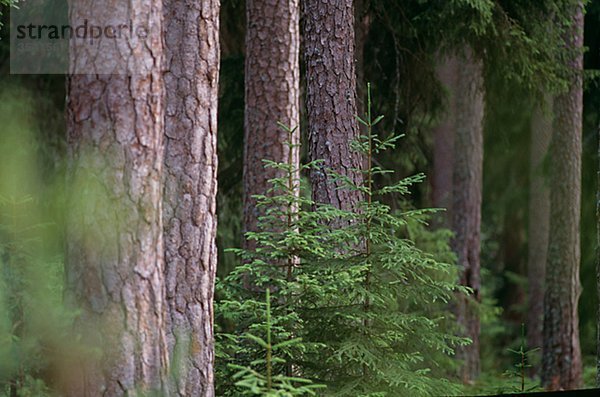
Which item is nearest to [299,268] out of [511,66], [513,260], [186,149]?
[186,149]

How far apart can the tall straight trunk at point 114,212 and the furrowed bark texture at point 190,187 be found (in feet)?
2.12

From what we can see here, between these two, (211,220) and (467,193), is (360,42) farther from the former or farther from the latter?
(211,220)

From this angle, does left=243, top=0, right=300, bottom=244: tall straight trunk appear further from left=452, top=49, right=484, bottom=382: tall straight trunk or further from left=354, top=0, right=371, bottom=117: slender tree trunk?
left=452, top=49, right=484, bottom=382: tall straight trunk

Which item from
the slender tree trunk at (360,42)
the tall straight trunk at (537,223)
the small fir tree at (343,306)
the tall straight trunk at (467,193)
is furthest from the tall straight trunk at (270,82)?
the tall straight trunk at (537,223)

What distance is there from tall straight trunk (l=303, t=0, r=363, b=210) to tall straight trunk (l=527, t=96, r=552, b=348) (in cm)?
819

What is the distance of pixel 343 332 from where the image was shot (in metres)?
5.64

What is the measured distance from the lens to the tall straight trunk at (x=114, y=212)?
439 centimetres

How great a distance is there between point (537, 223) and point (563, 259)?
3.25m

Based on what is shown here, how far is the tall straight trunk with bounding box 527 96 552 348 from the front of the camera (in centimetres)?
1509

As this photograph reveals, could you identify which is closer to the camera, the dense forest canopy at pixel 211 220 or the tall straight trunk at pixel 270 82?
the dense forest canopy at pixel 211 220

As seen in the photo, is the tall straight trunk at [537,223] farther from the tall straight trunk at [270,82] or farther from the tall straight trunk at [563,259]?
the tall straight trunk at [270,82]

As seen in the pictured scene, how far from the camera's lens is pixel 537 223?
50.0ft

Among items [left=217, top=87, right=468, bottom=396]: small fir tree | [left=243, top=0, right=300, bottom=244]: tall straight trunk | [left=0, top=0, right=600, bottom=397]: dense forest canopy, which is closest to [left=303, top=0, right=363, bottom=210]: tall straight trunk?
[left=0, top=0, right=600, bottom=397]: dense forest canopy

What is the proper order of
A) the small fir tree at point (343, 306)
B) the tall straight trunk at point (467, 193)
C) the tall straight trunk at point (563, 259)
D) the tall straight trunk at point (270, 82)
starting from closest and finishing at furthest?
the small fir tree at point (343, 306)
the tall straight trunk at point (270, 82)
the tall straight trunk at point (563, 259)
the tall straight trunk at point (467, 193)
